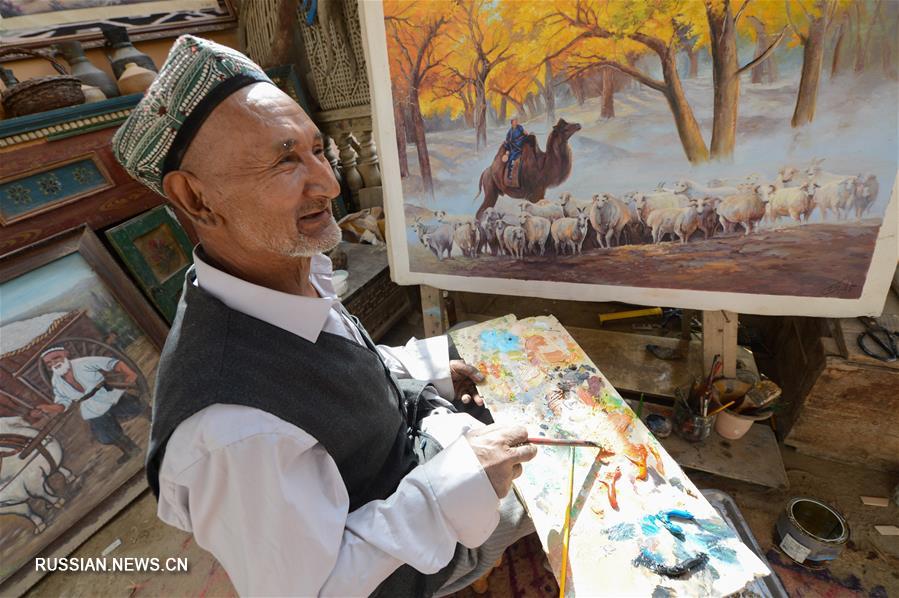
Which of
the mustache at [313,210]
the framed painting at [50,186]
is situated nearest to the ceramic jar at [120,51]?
the framed painting at [50,186]

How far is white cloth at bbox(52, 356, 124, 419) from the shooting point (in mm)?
1675

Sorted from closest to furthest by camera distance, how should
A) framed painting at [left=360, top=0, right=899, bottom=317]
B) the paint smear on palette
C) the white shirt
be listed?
1. the white shirt
2. the paint smear on palette
3. framed painting at [left=360, top=0, right=899, bottom=317]

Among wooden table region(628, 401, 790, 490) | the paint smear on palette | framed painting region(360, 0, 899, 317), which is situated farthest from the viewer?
wooden table region(628, 401, 790, 490)

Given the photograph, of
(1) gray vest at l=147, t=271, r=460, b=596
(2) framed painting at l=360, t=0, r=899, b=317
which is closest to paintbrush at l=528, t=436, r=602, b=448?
(1) gray vest at l=147, t=271, r=460, b=596

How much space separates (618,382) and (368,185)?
94.4 inches

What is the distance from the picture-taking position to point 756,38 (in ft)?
3.55

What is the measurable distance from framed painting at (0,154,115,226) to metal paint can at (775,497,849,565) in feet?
10.3

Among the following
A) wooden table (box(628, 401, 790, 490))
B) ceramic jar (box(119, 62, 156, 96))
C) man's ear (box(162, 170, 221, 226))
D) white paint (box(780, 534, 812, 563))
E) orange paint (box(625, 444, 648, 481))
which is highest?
ceramic jar (box(119, 62, 156, 96))

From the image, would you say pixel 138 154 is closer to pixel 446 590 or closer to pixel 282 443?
pixel 282 443

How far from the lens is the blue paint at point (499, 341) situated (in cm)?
143

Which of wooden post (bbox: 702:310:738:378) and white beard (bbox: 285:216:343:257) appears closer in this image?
white beard (bbox: 285:216:343:257)

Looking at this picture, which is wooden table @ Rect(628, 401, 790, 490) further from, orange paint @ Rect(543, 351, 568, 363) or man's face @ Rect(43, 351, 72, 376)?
man's face @ Rect(43, 351, 72, 376)

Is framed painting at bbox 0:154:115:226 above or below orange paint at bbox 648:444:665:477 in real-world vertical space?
above

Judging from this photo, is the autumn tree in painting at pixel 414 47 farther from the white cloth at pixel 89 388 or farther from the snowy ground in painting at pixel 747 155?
the white cloth at pixel 89 388
